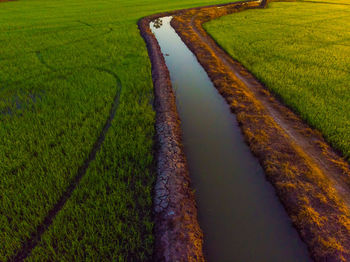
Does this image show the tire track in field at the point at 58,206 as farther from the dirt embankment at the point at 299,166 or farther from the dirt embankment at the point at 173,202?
the dirt embankment at the point at 299,166

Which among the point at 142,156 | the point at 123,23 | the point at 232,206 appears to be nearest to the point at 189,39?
the point at 123,23

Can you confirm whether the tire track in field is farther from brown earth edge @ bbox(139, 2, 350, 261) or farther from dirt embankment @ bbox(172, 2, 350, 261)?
dirt embankment @ bbox(172, 2, 350, 261)

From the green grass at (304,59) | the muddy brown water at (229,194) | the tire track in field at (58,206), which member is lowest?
the muddy brown water at (229,194)

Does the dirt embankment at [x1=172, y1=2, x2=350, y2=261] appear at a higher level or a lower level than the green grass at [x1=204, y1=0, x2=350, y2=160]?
lower

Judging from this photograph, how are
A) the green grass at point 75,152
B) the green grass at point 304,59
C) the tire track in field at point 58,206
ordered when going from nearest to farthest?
the tire track in field at point 58,206
the green grass at point 75,152
the green grass at point 304,59

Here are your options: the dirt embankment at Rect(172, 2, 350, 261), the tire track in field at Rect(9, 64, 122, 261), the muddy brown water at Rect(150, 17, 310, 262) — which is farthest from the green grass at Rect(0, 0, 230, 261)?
the dirt embankment at Rect(172, 2, 350, 261)

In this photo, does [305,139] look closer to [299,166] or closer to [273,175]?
[299,166]

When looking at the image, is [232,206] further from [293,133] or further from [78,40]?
[78,40]

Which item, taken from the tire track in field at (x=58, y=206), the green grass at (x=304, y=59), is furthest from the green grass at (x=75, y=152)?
the green grass at (x=304, y=59)
